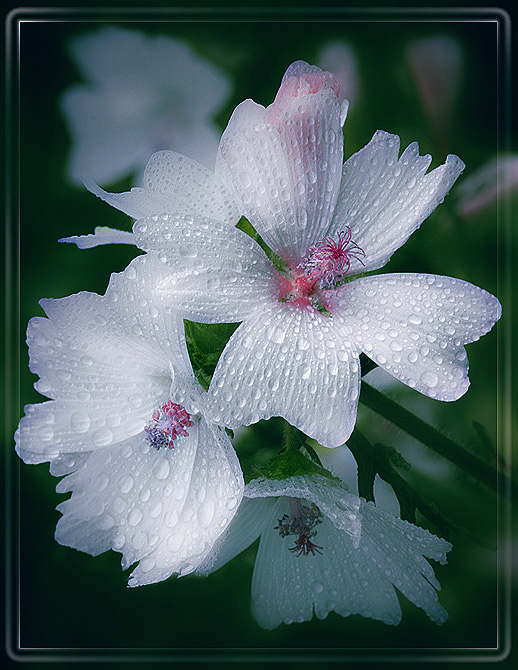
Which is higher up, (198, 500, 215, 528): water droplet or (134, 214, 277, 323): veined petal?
(134, 214, 277, 323): veined petal

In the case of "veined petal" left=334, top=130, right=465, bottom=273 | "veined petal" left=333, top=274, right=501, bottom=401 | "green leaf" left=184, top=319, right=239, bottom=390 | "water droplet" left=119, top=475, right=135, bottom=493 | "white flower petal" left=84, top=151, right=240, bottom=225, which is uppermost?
"veined petal" left=334, top=130, right=465, bottom=273

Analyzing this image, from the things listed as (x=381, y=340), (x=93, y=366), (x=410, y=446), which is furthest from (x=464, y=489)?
(x=93, y=366)

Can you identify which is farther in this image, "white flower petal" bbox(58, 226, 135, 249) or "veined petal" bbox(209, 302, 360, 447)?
"white flower petal" bbox(58, 226, 135, 249)

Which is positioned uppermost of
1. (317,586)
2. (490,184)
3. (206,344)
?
(490,184)

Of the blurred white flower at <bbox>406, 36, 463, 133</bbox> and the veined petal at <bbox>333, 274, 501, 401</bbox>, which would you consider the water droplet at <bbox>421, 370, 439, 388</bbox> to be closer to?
the veined petal at <bbox>333, 274, 501, 401</bbox>

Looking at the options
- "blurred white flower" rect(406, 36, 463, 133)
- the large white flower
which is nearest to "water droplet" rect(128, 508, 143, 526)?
the large white flower

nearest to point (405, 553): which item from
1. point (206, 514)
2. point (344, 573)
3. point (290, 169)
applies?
point (344, 573)

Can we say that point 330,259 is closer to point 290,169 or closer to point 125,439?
point 290,169

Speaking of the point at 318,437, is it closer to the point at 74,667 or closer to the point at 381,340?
the point at 381,340
